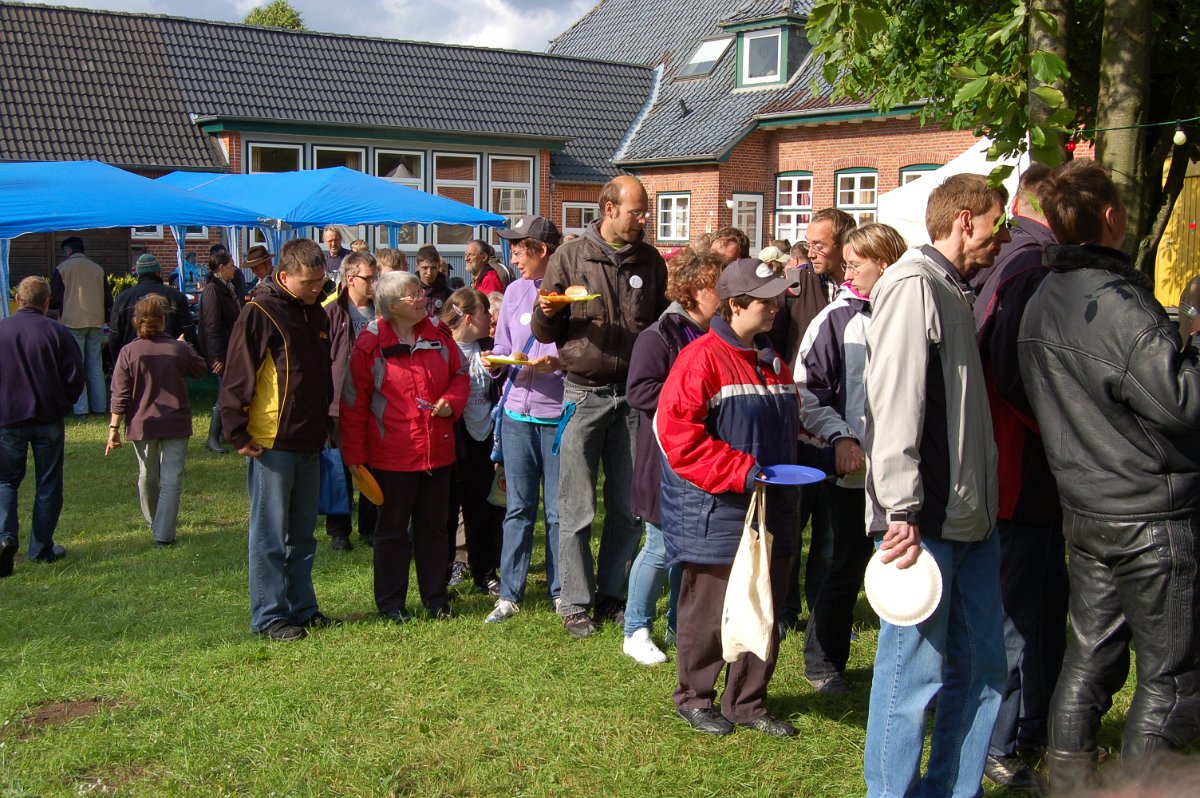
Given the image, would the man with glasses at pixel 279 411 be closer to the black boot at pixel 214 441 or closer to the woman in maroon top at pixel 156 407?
the woman in maroon top at pixel 156 407

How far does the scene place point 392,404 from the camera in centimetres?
591

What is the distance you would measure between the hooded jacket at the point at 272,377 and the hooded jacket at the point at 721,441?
2.07 metres

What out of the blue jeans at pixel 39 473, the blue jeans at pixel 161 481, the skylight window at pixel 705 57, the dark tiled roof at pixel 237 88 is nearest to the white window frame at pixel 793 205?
the dark tiled roof at pixel 237 88

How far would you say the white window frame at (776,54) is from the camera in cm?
2958

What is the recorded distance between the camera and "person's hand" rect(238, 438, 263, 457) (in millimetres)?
5621

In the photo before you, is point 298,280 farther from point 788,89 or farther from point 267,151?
point 788,89

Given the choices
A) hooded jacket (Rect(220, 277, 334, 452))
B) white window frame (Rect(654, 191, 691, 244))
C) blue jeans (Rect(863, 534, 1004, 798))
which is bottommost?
blue jeans (Rect(863, 534, 1004, 798))

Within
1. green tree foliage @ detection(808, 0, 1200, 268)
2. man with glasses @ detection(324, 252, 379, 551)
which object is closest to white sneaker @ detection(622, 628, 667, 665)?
green tree foliage @ detection(808, 0, 1200, 268)

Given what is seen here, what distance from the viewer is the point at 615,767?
434 centimetres

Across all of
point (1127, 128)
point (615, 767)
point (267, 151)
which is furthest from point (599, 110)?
point (615, 767)

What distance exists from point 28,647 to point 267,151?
22.9 meters

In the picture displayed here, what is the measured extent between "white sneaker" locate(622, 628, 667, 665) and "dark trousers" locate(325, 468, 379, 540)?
288cm

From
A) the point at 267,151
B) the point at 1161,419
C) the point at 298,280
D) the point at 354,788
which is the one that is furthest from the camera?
the point at 267,151

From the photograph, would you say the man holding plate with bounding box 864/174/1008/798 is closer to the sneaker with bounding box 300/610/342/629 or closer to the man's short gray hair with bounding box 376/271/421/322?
the man's short gray hair with bounding box 376/271/421/322
